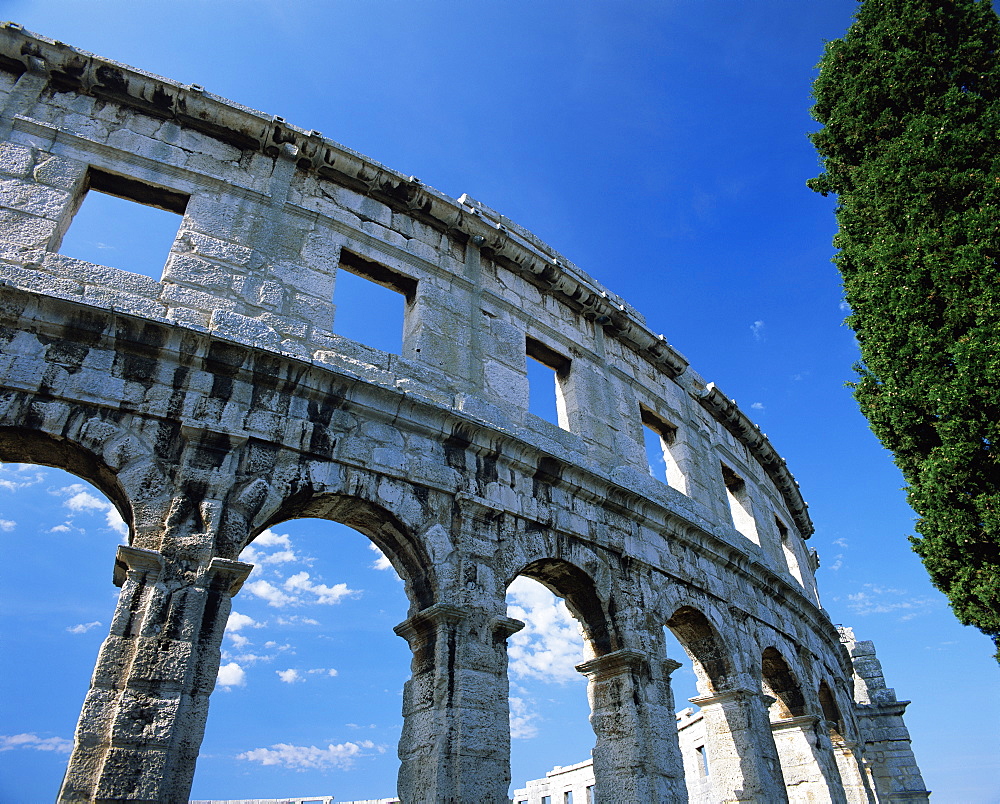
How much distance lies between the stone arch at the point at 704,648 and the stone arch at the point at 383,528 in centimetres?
375

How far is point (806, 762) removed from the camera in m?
9.66

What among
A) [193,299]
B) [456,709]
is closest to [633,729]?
[456,709]

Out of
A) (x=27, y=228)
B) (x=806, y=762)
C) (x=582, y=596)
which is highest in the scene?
(x=27, y=228)

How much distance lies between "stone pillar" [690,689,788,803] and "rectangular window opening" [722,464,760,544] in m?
3.54

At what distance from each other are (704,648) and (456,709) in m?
4.35

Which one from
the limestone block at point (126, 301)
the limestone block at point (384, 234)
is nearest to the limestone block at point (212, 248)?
the limestone block at point (126, 301)

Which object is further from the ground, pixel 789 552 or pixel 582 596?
pixel 789 552

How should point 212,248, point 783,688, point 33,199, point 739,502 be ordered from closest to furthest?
point 33,199, point 212,248, point 783,688, point 739,502

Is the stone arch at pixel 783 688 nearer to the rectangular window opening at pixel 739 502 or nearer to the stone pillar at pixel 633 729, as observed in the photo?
the rectangular window opening at pixel 739 502

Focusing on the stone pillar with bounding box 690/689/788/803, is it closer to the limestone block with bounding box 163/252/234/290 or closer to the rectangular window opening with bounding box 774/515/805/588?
the rectangular window opening with bounding box 774/515/805/588

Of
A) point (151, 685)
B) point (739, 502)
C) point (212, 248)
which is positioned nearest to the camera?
point (151, 685)

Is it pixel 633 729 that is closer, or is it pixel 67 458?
pixel 67 458

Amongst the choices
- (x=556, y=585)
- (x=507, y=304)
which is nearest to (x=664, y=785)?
(x=556, y=585)

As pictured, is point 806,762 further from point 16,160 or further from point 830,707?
point 16,160
